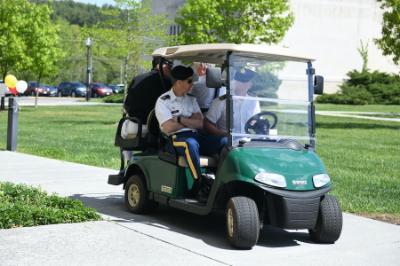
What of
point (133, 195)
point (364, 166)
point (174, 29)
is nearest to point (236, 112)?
point (133, 195)

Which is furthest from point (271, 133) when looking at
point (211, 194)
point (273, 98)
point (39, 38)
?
point (39, 38)

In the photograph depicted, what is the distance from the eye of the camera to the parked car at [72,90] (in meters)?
65.0

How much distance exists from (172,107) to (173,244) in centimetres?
167

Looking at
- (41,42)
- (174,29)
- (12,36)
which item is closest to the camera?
(12,36)

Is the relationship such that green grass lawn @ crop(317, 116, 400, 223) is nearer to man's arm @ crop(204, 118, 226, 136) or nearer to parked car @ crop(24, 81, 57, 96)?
man's arm @ crop(204, 118, 226, 136)

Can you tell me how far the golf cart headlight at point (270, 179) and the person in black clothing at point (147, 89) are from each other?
6.91ft

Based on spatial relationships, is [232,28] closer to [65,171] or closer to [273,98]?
[65,171]

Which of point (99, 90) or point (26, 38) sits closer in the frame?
point (26, 38)

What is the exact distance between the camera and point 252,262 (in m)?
6.17

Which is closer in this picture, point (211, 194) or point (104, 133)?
point (211, 194)

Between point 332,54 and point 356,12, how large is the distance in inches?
142

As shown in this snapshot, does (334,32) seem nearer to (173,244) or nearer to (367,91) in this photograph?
(367,91)

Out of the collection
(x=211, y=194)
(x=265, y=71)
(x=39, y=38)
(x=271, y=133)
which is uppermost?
(x=39, y=38)

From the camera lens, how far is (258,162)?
6.82 m
